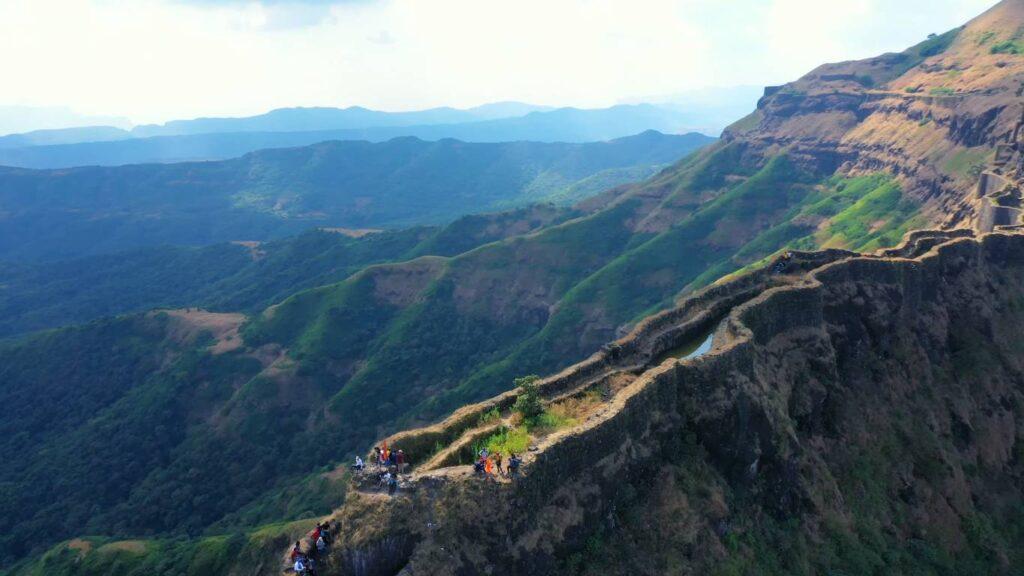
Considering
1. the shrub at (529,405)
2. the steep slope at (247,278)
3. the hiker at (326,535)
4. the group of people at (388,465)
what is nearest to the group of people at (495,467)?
the group of people at (388,465)

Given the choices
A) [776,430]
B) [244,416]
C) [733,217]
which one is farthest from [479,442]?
[733,217]

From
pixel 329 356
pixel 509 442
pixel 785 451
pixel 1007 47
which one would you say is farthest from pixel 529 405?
pixel 1007 47

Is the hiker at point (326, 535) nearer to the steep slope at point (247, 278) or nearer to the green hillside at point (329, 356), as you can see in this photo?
the green hillside at point (329, 356)

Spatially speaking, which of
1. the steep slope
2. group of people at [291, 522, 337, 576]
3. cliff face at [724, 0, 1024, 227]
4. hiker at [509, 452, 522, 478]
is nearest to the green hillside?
cliff face at [724, 0, 1024, 227]

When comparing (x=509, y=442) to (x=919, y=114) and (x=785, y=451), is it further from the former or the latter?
(x=919, y=114)

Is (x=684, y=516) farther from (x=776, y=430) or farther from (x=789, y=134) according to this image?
(x=789, y=134)

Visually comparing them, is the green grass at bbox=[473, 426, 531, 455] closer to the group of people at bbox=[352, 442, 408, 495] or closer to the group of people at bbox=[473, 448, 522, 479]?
the group of people at bbox=[473, 448, 522, 479]

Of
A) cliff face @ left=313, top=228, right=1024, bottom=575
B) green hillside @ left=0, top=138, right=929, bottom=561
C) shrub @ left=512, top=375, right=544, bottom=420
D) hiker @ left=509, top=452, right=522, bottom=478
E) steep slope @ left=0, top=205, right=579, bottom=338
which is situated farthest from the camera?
steep slope @ left=0, top=205, right=579, bottom=338
